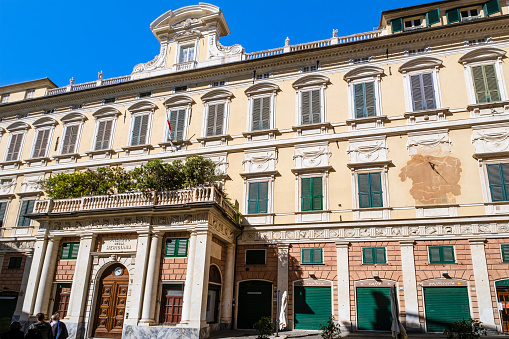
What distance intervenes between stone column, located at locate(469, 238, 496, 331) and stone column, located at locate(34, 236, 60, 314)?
814 inches

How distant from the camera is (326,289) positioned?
781 inches

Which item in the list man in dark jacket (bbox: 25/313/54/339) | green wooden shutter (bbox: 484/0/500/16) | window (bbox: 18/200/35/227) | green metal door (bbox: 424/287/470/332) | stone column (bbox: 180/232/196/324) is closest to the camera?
man in dark jacket (bbox: 25/313/54/339)

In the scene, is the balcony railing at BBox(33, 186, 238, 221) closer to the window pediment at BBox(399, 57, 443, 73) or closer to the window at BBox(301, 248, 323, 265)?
the window at BBox(301, 248, 323, 265)

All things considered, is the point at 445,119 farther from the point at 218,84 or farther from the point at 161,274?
the point at 161,274

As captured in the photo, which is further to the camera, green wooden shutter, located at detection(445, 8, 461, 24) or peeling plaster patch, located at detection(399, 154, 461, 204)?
green wooden shutter, located at detection(445, 8, 461, 24)

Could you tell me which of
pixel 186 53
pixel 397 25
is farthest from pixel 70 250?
pixel 397 25

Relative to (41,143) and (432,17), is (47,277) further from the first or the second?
(432,17)

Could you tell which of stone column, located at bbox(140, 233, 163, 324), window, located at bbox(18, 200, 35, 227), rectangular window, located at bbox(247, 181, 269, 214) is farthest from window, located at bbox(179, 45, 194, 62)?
window, located at bbox(18, 200, 35, 227)

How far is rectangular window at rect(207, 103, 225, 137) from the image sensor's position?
2497 centimetres

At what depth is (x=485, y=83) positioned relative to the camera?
68.6 feet

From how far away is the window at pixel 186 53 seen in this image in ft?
92.1

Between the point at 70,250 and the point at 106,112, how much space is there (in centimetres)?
1064

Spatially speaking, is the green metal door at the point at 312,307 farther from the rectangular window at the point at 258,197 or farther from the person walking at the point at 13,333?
the person walking at the point at 13,333

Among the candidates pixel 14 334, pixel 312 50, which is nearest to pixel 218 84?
pixel 312 50
